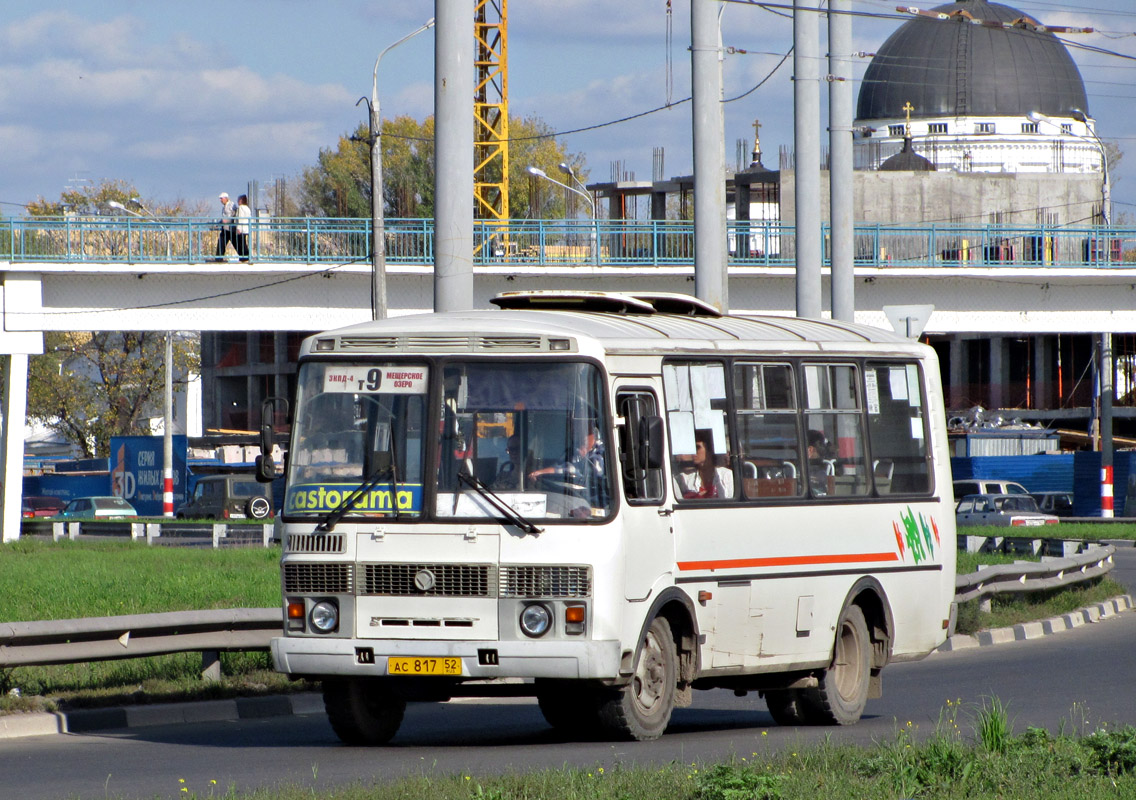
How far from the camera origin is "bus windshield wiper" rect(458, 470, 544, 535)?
958 centimetres

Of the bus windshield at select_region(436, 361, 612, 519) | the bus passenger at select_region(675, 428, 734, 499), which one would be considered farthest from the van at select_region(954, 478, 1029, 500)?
the bus windshield at select_region(436, 361, 612, 519)

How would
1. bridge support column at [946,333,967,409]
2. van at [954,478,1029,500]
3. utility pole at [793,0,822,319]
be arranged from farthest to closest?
bridge support column at [946,333,967,409] → van at [954,478,1029,500] → utility pole at [793,0,822,319]

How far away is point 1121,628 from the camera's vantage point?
19.7m

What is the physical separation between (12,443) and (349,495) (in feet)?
89.2

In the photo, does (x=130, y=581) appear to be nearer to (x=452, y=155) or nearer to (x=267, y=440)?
(x=452, y=155)

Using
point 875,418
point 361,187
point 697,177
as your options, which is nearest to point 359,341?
point 875,418

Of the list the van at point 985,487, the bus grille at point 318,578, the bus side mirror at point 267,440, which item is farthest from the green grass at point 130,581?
the van at point 985,487

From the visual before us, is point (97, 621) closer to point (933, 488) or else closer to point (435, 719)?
point (435, 719)

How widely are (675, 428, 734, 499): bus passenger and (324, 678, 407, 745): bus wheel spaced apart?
2240 millimetres

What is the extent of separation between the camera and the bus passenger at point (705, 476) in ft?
34.4

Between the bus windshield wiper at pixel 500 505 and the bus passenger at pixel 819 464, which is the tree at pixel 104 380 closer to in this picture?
the bus passenger at pixel 819 464

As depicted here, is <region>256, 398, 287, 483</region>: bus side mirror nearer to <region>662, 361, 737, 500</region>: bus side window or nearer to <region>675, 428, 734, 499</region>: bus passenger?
<region>662, 361, 737, 500</region>: bus side window

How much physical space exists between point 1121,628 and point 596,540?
39.6 feet

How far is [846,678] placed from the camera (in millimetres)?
11875
